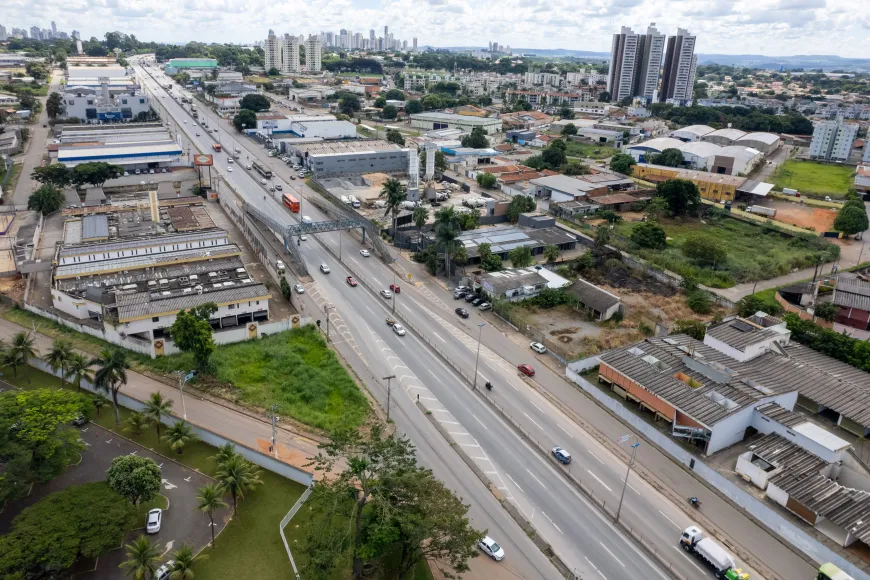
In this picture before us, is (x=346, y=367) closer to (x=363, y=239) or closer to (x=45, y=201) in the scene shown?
(x=363, y=239)

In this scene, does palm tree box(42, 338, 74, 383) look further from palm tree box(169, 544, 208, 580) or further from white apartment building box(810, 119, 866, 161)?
white apartment building box(810, 119, 866, 161)

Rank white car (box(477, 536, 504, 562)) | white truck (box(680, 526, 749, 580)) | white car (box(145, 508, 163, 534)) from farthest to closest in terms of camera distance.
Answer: white car (box(145, 508, 163, 534)), white car (box(477, 536, 504, 562)), white truck (box(680, 526, 749, 580))

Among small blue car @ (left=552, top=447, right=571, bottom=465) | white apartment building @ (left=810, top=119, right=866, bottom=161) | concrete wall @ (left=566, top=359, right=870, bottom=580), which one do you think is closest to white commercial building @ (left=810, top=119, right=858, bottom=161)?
white apartment building @ (left=810, top=119, right=866, bottom=161)

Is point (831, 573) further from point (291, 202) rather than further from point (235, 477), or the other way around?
point (291, 202)

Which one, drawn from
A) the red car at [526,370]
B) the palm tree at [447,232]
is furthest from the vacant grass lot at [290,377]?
the palm tree at [447,232]

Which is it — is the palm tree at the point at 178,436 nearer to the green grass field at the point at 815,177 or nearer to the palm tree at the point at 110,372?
the palm tree at the point at 110,372

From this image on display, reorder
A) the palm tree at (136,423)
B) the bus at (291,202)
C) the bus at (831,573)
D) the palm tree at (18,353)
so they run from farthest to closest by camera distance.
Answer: the bus at (291,202)
the palm tree at (18,353)
the palm tree at (136,423)
the bus at (831,573)
